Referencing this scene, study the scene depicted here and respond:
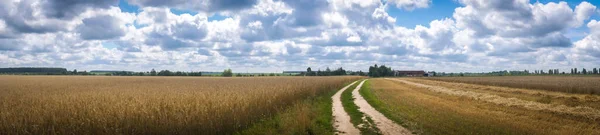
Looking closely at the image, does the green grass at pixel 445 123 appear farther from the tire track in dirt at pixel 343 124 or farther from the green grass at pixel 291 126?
the green grass at pixel 291 126

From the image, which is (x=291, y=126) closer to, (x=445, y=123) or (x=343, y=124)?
(x=343, y=124)

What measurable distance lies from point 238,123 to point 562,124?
1288cm

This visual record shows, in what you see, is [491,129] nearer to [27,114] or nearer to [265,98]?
[265,98]

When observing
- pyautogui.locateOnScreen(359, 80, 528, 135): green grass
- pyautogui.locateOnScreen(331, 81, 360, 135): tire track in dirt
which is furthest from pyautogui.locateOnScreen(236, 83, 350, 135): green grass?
pyautogui.locateOnScreen(359, 80, 528, 135): green grass

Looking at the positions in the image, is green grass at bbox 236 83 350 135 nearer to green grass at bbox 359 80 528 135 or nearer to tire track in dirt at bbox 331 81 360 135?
tire track in dirt at bbox 331 81 360 135

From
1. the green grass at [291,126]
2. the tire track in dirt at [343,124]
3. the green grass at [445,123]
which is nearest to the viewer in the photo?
the green grass at [445,123]

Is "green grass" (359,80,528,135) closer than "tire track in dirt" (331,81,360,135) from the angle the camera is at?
Yes

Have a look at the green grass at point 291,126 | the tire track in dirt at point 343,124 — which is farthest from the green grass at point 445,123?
the green grass at point 291,126

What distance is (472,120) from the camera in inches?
687

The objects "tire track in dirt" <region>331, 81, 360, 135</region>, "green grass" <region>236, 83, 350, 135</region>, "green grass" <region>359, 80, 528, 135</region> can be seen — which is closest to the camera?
"green grass" <region>359, 80, 528, 135</region>

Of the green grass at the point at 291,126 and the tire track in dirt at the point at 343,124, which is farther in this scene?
the tire track in dirt at the point at 343,124

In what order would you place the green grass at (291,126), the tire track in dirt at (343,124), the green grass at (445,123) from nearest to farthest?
the green grass at (445,123) < the green grass at (291,126) < the tire track in dirt at (343,124)

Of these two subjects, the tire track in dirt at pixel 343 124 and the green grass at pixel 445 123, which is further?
the tire track in dirt at pixel 343 124

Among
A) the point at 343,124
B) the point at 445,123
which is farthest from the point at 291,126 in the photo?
the point at 445,123
